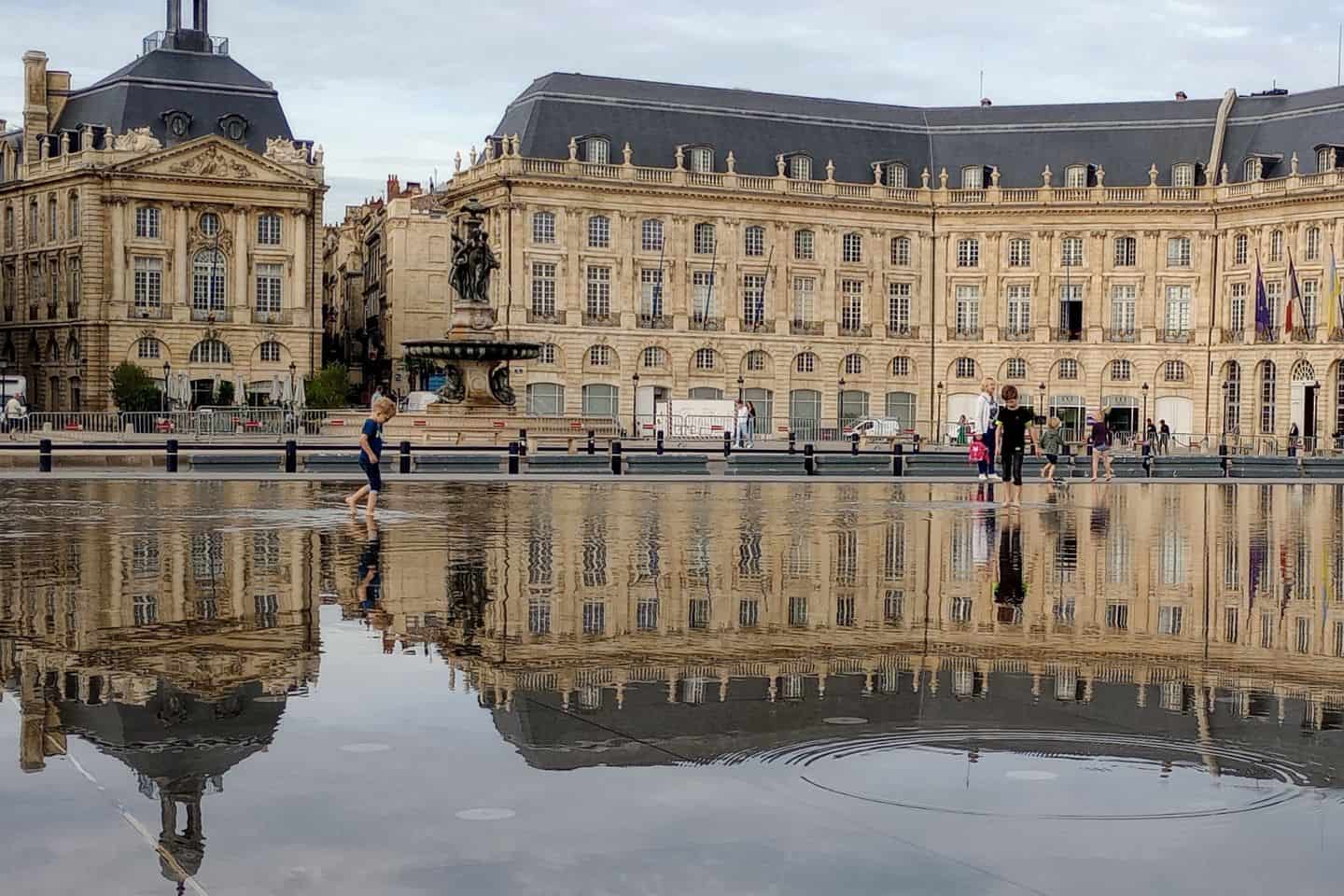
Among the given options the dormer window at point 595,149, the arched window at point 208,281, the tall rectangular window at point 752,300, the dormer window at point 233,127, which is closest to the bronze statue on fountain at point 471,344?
the dormer window at point 595,149

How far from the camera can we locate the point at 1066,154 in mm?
96750

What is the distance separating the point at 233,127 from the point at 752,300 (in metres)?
26.9

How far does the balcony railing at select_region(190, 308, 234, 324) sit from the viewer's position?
90688mm

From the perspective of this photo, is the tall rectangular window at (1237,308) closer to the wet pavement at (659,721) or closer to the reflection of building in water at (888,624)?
the reflection of building in water at (888,624)

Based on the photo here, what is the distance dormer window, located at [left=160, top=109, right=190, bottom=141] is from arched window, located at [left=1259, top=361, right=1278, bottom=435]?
177ft

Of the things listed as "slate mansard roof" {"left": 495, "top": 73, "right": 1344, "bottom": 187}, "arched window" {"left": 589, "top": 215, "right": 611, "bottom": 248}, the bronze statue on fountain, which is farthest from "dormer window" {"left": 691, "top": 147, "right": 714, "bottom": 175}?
the bronze statue on fountain

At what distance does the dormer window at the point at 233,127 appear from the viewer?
9094 cm

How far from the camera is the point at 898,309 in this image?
98562 millimetres

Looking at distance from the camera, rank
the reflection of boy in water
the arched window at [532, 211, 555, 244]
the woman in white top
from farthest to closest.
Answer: the arched window at [532, 211, 555, 244], the woman in white top, the reflection of boy in water

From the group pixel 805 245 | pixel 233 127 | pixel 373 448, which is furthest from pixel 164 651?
pixel 805 245

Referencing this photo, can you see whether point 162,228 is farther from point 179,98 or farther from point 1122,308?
point 1122,308

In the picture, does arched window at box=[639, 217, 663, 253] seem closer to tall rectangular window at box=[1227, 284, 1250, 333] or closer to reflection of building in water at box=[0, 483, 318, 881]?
tall rectangular window at box=[1227, 284, 1250, 333]

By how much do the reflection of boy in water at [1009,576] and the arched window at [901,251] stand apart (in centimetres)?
7439

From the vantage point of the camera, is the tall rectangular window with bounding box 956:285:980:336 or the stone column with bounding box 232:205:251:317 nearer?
the stone column with bounding box 232:205:251:317
